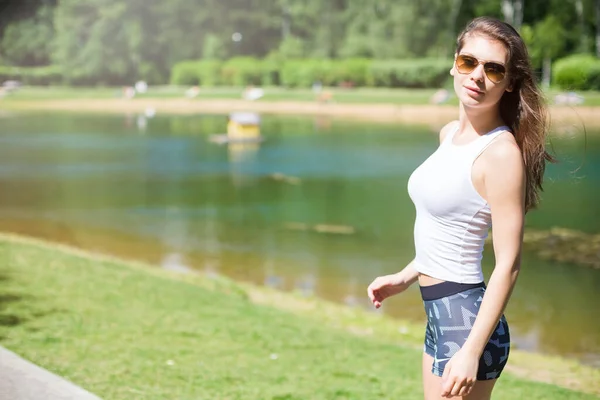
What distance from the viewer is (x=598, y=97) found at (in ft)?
130

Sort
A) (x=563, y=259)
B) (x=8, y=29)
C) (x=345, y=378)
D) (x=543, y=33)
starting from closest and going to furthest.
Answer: (x=345, y=378), (x=563, y=259), (x=543, y=33), (x=8, y=29)

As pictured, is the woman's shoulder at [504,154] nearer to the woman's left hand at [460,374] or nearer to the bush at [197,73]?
the woman's left hand at [460,374]

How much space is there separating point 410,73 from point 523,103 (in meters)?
53.1

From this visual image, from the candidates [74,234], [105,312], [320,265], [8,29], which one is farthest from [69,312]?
[8,29]

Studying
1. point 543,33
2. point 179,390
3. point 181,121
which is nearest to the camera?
point 179,390

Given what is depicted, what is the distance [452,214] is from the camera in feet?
7.50

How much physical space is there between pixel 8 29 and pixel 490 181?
58.4 m

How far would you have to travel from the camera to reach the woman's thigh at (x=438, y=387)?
2.34m

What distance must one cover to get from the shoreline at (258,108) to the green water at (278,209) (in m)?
10.6

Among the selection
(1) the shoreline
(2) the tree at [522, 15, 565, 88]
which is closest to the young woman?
(1) the shoreline

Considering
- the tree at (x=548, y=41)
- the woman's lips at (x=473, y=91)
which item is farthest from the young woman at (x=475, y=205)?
the tree at (x=548, y=41)

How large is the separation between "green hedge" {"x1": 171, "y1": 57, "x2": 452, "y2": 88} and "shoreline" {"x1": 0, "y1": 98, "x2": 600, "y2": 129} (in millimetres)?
7951

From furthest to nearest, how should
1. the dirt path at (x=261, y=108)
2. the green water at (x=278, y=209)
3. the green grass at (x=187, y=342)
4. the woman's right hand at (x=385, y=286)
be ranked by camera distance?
1. the dirt path at (x=261, y=108)
2. the green water at (x=278, y=209)
3. the green grass at (x=187, y=342)
4. the woman's right hand at (x=385, y=286)

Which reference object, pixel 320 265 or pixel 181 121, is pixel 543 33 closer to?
pixel 181 121
